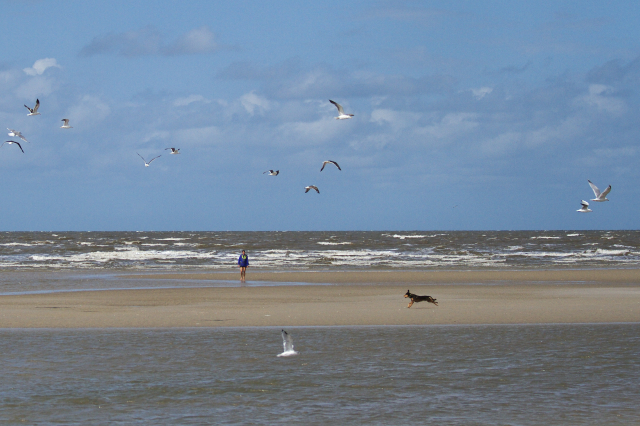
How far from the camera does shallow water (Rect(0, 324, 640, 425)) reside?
831 centimetres

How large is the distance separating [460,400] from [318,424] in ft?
6.75

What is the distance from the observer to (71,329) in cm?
1538

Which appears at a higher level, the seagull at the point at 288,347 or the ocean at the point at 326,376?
the seagull at the point at 288,347

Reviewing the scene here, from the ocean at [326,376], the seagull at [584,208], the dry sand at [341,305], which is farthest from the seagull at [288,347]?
the seagull at [584,208]

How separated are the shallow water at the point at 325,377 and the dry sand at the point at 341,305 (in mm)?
2065

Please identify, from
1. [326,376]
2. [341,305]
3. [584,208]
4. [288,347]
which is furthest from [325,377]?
[584,208]

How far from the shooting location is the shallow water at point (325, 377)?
831 centimetres

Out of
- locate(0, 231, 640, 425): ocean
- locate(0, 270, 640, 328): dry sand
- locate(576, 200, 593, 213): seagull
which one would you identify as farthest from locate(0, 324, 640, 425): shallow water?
locate(576, 200, 593, 213): seagull

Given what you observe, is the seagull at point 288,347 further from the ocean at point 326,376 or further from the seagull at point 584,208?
the seagull at point 584,208

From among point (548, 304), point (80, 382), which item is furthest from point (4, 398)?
point (548, 304)

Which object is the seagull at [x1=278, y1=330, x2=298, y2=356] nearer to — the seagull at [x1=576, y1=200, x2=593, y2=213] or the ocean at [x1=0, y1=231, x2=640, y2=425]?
the ocean at [x1=0, y1=231, x2=640, y2=425]

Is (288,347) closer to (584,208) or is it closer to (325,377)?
(325,377)

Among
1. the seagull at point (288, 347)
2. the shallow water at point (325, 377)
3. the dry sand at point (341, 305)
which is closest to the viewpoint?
the shallow water at point (325, 377)

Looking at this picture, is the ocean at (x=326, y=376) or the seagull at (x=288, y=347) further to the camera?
the seagull at (x=288, y=347)
